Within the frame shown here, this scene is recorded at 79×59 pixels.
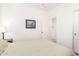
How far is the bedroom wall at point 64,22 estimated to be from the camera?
56.4 inches

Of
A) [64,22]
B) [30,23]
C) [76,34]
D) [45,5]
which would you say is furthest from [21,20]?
[76,34]

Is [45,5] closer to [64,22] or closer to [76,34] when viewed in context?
[64,22]

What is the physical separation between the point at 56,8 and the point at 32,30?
1.17ft

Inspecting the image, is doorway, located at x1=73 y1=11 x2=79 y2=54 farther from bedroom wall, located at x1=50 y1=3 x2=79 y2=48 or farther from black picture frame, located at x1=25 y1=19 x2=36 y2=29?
black picture frame, located at x1=25 y1=19 x2=36 y2=29

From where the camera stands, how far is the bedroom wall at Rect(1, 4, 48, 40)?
145 centimetres

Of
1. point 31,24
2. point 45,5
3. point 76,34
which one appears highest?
point 45,5

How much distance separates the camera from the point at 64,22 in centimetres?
147

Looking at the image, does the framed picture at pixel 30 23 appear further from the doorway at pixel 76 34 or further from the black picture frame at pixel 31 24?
the doorway at pixel 76 34

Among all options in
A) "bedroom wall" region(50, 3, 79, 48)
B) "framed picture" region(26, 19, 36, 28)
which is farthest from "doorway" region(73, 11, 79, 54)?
"framed picture" region(26, 19, 36, 28)

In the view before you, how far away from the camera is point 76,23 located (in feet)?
4.69

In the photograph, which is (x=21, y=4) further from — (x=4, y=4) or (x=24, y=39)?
(x=24, y=39)

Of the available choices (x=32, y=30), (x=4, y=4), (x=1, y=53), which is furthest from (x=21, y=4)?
(x=1, y=53)

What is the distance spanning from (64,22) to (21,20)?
1.56 feet

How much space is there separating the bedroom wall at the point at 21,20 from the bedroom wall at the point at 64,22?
0.44ft
